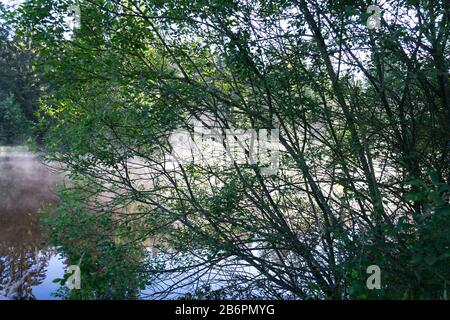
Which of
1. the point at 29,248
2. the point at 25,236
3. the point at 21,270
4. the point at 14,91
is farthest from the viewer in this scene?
the point at 14,91

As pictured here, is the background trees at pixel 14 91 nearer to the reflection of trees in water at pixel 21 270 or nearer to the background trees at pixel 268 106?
the reflection of trees in water at pixel 21 270

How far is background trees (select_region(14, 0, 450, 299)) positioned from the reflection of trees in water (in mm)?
1798

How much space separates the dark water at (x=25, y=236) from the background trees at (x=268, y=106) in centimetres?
130

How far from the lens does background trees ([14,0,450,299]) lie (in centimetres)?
314

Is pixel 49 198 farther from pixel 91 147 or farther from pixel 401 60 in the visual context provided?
pixel 401 60

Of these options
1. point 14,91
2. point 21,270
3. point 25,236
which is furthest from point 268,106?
point 14,91

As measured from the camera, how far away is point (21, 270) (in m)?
5.43

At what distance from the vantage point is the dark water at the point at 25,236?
4879mm

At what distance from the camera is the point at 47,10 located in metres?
3.06

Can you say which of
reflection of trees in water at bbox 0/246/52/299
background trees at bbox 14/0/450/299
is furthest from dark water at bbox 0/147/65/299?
background trees at bbox 14/0/450/299

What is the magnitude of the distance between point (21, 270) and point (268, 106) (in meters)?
3.98

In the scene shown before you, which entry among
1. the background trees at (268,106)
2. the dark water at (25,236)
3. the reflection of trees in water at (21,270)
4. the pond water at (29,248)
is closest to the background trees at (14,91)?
the dark water at (25,236)

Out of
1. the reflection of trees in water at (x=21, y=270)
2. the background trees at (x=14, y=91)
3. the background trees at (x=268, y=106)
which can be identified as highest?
the background trees at (x=14, y=91)

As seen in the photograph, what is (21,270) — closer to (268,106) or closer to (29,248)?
(29,248)
